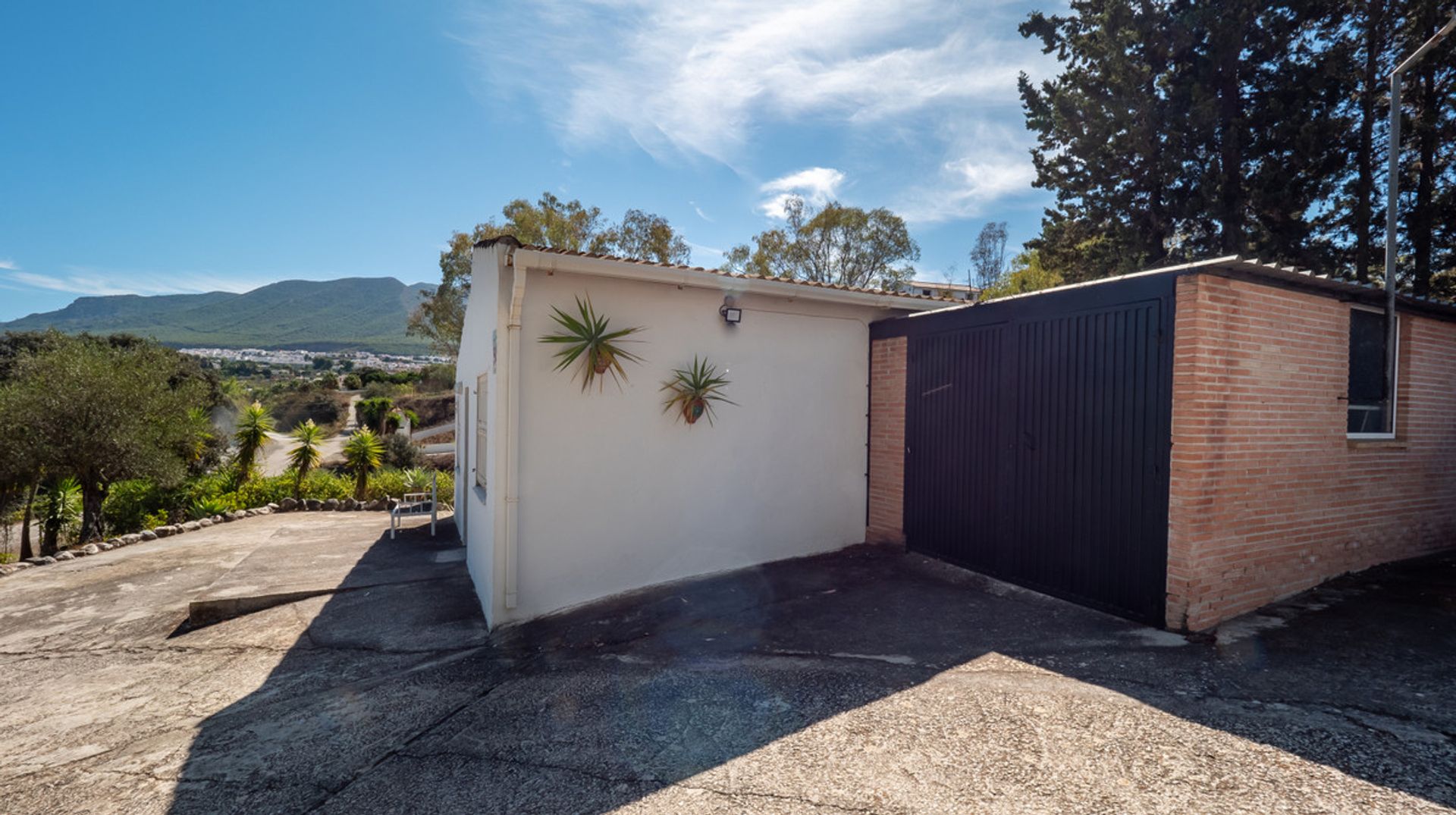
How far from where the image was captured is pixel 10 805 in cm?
290

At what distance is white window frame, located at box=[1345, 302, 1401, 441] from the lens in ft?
16.2

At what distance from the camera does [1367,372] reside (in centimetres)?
516

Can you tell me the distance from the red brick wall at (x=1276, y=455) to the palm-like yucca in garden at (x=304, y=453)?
14192 millimetres

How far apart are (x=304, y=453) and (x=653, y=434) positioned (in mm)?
10880

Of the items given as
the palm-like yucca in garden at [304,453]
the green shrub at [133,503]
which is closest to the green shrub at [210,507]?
the green shrub at [133,503]

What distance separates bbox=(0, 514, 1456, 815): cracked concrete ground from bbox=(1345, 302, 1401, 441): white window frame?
114 centimetres

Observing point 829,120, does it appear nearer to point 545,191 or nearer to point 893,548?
point 893,548

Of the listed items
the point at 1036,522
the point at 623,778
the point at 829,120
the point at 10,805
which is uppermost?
the point at 829,120

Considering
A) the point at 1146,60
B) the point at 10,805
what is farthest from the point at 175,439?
the point at 1146,60

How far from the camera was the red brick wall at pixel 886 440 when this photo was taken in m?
6.38

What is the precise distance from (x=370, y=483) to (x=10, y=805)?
1099 centimetres

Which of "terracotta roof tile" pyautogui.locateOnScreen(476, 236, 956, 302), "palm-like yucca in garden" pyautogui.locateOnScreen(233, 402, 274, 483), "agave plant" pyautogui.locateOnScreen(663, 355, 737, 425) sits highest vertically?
"terracotta roof tile" pyautogui.locateOnScreen(476, 236, 956, 302)

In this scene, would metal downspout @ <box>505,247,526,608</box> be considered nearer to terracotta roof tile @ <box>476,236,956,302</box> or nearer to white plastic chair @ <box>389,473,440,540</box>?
terracotta roof tile @ <box>476,236,956,302</box>

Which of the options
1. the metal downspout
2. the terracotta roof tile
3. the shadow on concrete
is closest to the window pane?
the shadow on concrete
